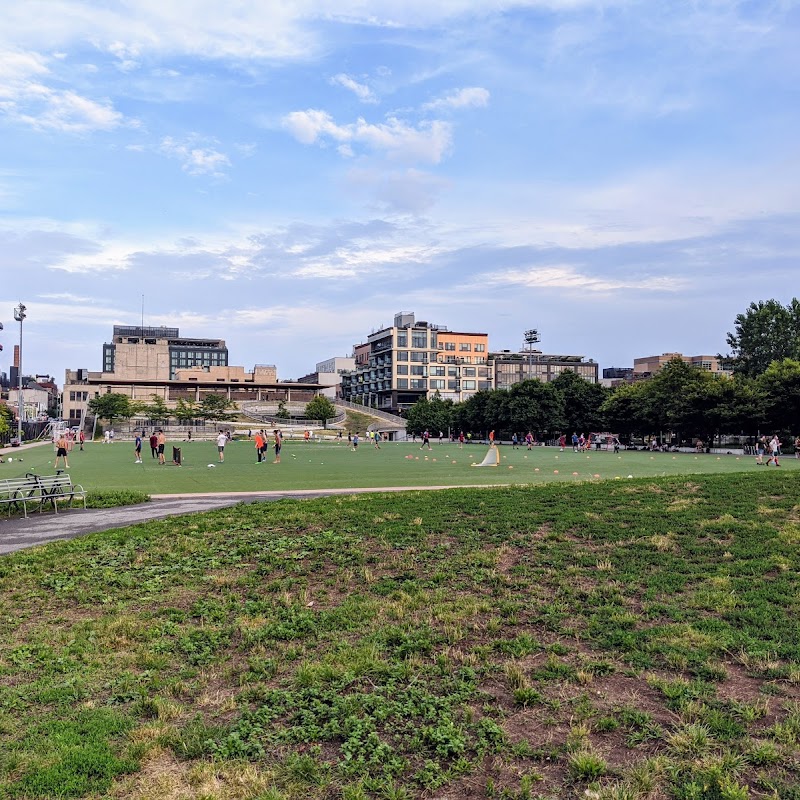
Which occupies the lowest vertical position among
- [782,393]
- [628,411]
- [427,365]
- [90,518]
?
[90,518]

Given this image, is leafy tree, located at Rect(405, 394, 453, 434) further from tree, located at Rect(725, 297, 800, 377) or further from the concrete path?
the concrete path

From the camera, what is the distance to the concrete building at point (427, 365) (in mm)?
181375

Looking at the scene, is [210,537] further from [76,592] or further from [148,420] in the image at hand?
[148,420]

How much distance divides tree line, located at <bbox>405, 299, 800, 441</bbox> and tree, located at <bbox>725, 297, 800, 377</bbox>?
Result: 0.12 meters

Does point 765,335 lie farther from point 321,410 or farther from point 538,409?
point 321,410

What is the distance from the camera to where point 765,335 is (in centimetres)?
9719

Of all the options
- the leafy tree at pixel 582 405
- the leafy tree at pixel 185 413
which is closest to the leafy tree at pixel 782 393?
the leafy tree at pixel 582 405

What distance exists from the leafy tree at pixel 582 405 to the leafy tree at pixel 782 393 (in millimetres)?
31955

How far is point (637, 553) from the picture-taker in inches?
432

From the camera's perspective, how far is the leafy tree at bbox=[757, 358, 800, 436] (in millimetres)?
70688

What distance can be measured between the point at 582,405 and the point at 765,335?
89.9 feet

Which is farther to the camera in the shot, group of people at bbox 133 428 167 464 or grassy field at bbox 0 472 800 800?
group of people at bbox 133 428 167 464

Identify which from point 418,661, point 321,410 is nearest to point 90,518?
point 418,661

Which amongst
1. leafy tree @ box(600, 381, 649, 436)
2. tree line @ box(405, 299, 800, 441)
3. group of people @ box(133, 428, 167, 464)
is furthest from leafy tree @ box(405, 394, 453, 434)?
group of people @ box(133, 428, 167, 464)
